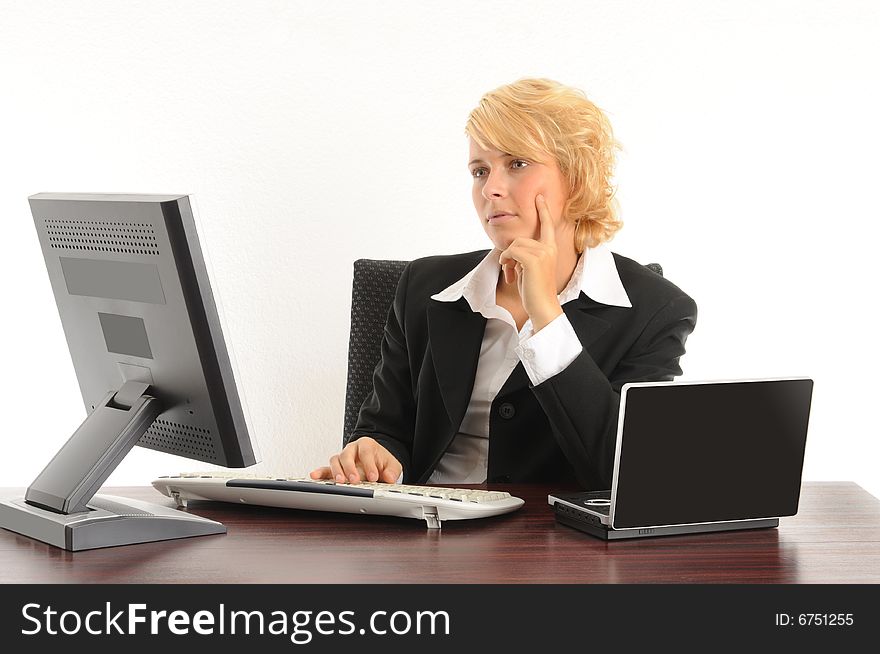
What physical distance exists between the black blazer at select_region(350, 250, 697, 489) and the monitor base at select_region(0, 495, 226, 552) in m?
0.60

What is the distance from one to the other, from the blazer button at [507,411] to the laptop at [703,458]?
48 centimetres

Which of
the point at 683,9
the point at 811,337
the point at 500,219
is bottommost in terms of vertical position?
the point at 811,337

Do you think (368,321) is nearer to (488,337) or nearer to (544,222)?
(488,337)

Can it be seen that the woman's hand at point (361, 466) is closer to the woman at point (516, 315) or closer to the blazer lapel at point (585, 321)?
the woman at point (516, 315)

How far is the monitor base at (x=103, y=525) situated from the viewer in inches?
44.1

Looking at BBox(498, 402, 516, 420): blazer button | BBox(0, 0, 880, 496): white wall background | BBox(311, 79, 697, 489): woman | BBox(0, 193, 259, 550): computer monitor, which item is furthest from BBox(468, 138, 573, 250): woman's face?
BBox(0, 0, 880, 496): white wall background

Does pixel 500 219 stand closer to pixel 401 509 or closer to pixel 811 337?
pixel 401 509

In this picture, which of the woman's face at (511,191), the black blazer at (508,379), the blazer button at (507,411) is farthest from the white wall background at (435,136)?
the blazer button at (507,411)

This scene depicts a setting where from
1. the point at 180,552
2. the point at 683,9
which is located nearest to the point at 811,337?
the point at 683,9

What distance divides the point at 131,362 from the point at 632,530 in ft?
2.09

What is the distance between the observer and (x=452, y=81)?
249 cm

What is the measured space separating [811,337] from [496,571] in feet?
5.86

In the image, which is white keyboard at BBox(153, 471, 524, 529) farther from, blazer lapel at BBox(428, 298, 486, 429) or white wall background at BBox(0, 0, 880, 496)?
white wall background at BBox(0, 0, 880, 496)

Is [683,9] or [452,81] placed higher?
[683,9]
